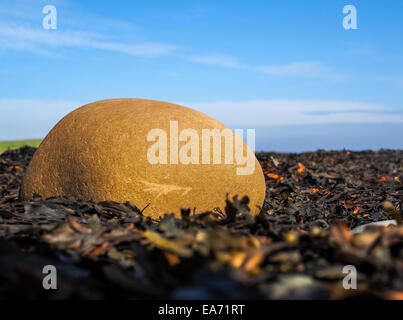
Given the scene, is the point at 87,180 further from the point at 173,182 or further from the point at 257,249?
the point at 257,249

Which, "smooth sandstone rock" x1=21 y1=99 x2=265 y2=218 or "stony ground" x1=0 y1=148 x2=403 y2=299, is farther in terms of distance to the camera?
"smooth sandstone rock" x1=21 y1=99 x2=265 y2=218

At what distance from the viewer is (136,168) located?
13.2 feet

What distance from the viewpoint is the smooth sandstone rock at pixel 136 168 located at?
403 cm

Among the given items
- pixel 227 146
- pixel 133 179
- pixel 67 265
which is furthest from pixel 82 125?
pixel 67 265

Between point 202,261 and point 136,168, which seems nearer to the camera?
point 202,261

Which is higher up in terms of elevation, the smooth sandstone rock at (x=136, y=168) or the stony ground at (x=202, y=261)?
the smooth sandstone rock at (x=136, y=168)

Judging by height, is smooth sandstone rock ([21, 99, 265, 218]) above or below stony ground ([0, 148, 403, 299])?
above

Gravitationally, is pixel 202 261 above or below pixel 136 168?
below

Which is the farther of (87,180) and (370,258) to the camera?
(87,180)

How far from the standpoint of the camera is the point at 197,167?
409cm

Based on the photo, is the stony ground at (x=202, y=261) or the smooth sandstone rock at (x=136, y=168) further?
the smooth sandstone rock at (x=136, y=168)

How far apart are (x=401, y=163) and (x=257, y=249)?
12207mm

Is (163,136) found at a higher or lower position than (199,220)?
higher

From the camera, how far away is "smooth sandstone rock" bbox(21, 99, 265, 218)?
4.03m
